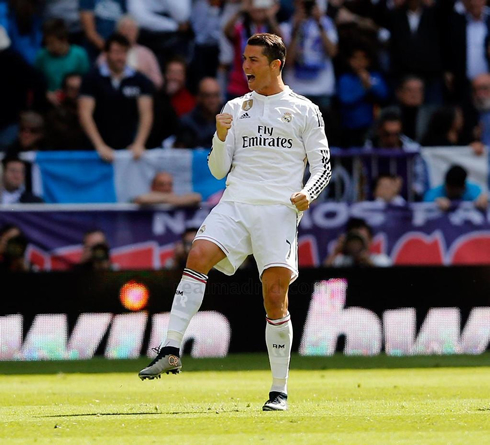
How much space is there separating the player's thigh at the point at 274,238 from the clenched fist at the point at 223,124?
1.79 ft

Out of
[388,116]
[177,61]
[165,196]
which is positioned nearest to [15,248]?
[165,196]

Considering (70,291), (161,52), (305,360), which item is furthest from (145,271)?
(161,52)

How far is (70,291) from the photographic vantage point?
12.3 metres

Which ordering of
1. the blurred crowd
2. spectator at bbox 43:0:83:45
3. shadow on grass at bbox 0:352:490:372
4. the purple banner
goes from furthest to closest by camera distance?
1. spectator at bbox 43:0:83:45
2. the blurred crowd
3. the purple banner
4. shadow on grass at bbox 0:352:490:372

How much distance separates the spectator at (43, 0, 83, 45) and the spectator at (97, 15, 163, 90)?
27.5 inches

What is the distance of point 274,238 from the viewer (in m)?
7.44

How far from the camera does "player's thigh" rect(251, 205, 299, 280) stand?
7.41m

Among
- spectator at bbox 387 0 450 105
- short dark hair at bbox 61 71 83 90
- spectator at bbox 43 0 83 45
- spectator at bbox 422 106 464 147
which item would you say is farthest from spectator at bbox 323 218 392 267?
spectator at bbox 43 0 83 45

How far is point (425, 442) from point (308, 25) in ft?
33.3

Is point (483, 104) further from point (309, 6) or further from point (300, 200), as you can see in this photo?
point (300, 200)

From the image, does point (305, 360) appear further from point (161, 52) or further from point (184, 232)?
point (161, 52)

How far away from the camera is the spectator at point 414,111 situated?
49.3 ft

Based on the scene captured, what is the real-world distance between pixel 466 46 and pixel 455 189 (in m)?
2.81

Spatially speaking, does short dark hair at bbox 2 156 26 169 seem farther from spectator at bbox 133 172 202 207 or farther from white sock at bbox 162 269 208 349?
white sock at bbox 162 269 208 349
